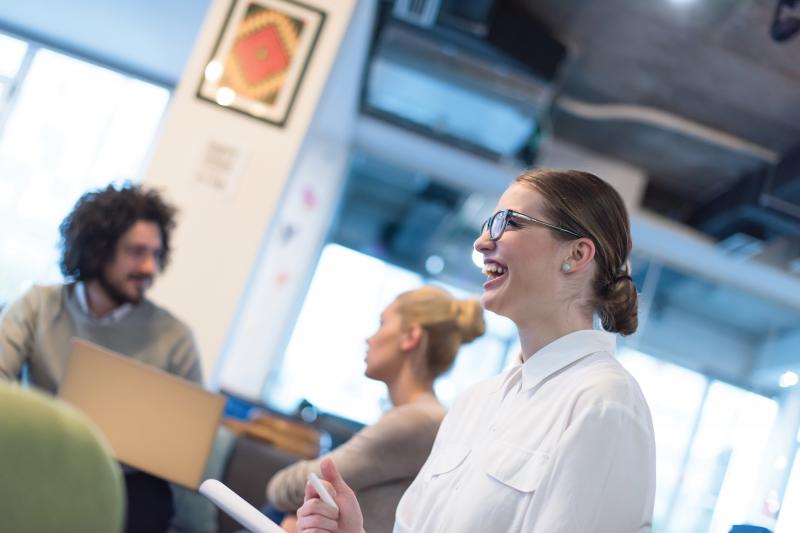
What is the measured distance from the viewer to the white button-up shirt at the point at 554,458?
4.18ft

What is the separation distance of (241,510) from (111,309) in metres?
1.94

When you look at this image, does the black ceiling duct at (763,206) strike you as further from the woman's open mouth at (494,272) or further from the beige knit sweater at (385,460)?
the woman's open mouth at (494,272)

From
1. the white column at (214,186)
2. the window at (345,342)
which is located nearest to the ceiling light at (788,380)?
the window at (345,342)

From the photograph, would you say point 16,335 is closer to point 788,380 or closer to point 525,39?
point 525,39

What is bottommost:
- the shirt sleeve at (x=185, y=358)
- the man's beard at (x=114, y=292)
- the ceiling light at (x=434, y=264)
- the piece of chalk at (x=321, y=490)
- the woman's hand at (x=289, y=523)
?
the woman's hand at (x=289, y=523)

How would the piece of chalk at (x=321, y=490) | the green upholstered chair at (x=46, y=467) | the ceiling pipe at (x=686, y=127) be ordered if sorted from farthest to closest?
the ceiling pipe at (x=686, y=127)
the piece of chalk at (x=321, y=490)
the green upholstered chair at (x=46, y=467)

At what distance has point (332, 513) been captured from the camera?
4.82 feet

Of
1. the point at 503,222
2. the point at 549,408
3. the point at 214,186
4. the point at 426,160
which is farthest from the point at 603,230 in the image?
the point at 426,160

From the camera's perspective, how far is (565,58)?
600 cm

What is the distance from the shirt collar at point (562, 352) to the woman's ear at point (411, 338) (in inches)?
38.1

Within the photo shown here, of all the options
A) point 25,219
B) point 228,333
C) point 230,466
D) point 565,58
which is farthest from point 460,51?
point 25,219

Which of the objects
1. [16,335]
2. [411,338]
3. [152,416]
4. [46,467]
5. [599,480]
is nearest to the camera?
[46,467]

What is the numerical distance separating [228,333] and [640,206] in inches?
179

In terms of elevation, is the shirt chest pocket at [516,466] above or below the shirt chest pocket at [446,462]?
above
